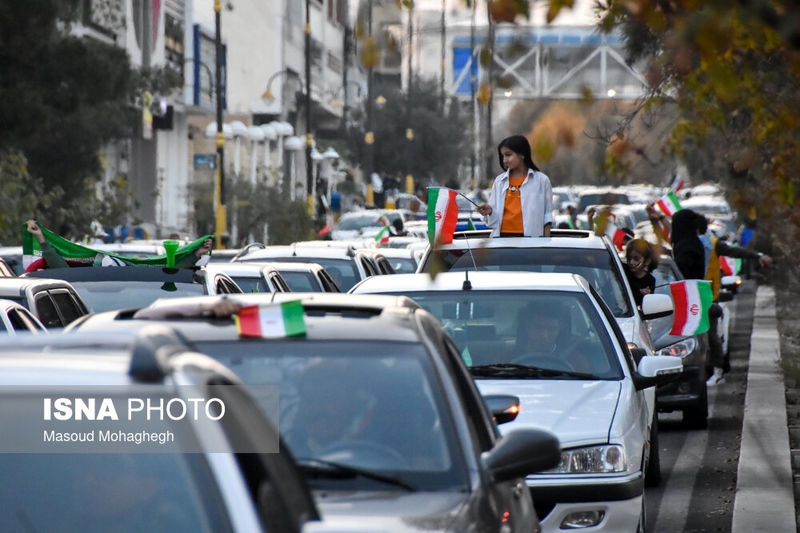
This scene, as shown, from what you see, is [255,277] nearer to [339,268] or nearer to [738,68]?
Answer: [339,268]

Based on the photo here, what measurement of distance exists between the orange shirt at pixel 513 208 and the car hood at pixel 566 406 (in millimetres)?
4727

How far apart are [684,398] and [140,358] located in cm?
1045

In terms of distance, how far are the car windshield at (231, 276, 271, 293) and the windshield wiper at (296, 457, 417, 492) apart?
9.64m

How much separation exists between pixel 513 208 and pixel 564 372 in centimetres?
465

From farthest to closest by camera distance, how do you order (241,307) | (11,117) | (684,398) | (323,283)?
(11,117)
(323,283)
(684,398)
(241,307)

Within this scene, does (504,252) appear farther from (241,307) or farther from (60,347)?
(60,347)

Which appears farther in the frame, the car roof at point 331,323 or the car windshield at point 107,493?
the car roof at point 331,323

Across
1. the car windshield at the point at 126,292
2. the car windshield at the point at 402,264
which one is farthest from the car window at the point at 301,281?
the car windshield at the point at 402,264

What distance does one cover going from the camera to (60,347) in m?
3.92

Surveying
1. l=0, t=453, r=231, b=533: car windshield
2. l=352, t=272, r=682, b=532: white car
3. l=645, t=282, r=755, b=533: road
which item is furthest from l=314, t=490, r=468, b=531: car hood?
l=645, t=282, r=755, b=533: road

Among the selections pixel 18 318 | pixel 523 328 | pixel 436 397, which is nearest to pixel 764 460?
pixel 523 328

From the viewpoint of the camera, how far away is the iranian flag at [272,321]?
4941 mm

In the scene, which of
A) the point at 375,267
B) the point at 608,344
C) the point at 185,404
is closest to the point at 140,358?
the point at 185,404

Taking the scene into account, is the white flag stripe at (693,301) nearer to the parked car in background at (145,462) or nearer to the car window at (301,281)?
the car window at (301,281)
